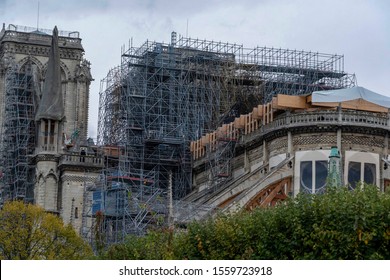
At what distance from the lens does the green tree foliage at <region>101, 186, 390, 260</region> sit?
189ft

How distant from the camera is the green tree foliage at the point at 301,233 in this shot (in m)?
57.5

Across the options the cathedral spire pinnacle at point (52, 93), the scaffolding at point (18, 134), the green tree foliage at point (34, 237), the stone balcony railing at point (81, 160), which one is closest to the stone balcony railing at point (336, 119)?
the green tree foliage at point (34, 237)

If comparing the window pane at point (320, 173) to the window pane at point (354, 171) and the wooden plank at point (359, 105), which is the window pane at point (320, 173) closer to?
the window pane at point (354, 171)

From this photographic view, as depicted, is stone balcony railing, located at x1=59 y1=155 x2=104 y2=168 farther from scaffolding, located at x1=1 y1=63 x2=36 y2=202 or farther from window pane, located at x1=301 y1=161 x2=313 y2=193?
window pane, located at x1=301 y1=161 x2=313 y2=193

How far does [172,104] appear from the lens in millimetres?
108188

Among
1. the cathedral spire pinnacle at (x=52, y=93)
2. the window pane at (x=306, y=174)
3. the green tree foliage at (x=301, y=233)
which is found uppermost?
the cathedral spire pinnacle at (x=52, y=93)

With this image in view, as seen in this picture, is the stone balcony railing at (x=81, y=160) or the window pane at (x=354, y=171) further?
the stone balcony railing at (x=81, y=160)

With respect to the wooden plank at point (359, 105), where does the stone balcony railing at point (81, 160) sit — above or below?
below

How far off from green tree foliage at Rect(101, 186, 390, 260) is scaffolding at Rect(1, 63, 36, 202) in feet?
149

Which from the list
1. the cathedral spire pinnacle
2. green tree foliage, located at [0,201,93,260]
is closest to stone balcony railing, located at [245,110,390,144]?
green tree foliage, located at [0,201,93,260]

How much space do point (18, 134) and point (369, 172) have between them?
32489mm

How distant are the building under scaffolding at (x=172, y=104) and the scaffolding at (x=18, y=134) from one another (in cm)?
575

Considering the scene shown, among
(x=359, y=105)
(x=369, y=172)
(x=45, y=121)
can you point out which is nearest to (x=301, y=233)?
(x=369, y=172)

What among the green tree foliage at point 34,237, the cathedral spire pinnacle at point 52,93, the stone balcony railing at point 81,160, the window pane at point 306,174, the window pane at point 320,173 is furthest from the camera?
the cathedral spire pinnacle at point 52,93
